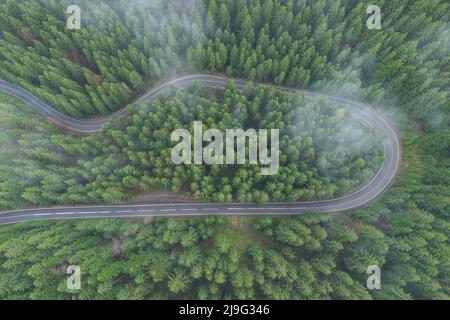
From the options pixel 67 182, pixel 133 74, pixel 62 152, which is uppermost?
pixel 133 74

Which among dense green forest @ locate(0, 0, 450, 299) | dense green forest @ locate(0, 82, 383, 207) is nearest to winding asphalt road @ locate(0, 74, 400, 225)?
dense green forest @ locate(0, 82, 383, 207)

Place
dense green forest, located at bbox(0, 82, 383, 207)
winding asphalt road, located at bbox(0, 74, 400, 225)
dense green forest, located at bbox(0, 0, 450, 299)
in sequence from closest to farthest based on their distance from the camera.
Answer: dense green forest, located at bbox(0, 0, 450, 299) → dense green forest, located at bbox(0, 82, 383, 207) → winding asphalt road, located at bbox(0, 74, 400, 225)

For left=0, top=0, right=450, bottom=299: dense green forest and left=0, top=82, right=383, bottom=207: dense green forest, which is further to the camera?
left=0, top=82, right=383, bottom=207: dense green forest

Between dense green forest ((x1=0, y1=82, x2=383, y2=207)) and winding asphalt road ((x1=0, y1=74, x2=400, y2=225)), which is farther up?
dense green forest ((x1=0, y1=82, x2=383, y2=207))

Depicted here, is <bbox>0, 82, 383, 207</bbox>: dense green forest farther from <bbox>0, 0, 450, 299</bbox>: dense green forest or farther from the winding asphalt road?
the winding asphalt road

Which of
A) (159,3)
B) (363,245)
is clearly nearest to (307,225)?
(363,245)

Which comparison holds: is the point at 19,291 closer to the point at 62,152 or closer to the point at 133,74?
the point at 62,152

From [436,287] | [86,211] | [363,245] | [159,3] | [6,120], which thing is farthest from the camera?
[159,3]

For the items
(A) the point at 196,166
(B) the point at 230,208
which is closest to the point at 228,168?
(A) the point at 196,166

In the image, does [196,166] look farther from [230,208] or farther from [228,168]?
[230,208]
